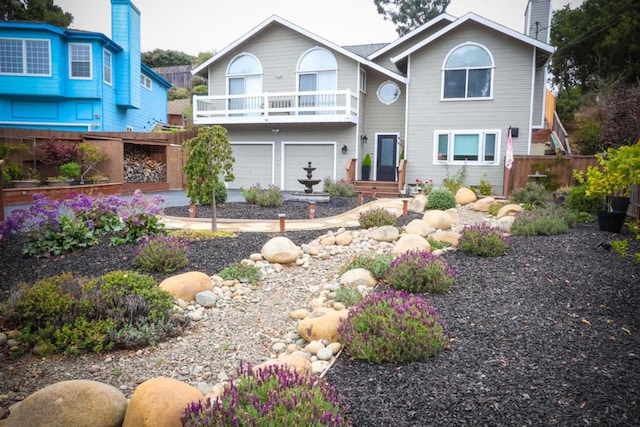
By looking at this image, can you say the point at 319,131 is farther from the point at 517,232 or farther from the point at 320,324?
the point at 320,324

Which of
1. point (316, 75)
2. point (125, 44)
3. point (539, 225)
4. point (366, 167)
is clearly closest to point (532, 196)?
point (539, 225)

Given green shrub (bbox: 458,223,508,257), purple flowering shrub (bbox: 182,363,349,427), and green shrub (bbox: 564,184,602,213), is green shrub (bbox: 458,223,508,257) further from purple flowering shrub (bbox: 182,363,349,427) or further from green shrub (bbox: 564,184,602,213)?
green shrub (bbox: 564,184,602,213)

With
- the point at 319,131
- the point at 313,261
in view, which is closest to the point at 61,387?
the point at 313,261

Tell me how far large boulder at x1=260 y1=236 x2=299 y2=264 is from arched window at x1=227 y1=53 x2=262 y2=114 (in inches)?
542

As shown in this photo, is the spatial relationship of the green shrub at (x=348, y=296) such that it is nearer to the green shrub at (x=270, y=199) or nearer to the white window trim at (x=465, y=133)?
the green shrub at (x=270, y=199)

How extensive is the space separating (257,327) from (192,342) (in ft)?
2.34

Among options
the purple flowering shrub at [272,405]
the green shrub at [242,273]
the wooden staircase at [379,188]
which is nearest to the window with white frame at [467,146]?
the wooden staircase at [379,188]

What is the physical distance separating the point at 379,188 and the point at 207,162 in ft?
33.9

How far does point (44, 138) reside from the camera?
1522 centimetres

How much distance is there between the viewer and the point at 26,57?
19547 mm

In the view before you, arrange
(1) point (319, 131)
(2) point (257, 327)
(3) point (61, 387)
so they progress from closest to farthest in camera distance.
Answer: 1. (3) point (61, 387)
2. (2) point (257, 327)
3. (1) point (319, 131)

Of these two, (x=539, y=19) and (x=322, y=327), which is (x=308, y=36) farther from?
(x=322, y=327)

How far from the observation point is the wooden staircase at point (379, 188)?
Answer: 17.3 meters

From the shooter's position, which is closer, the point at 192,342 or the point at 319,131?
the point at 192,342
